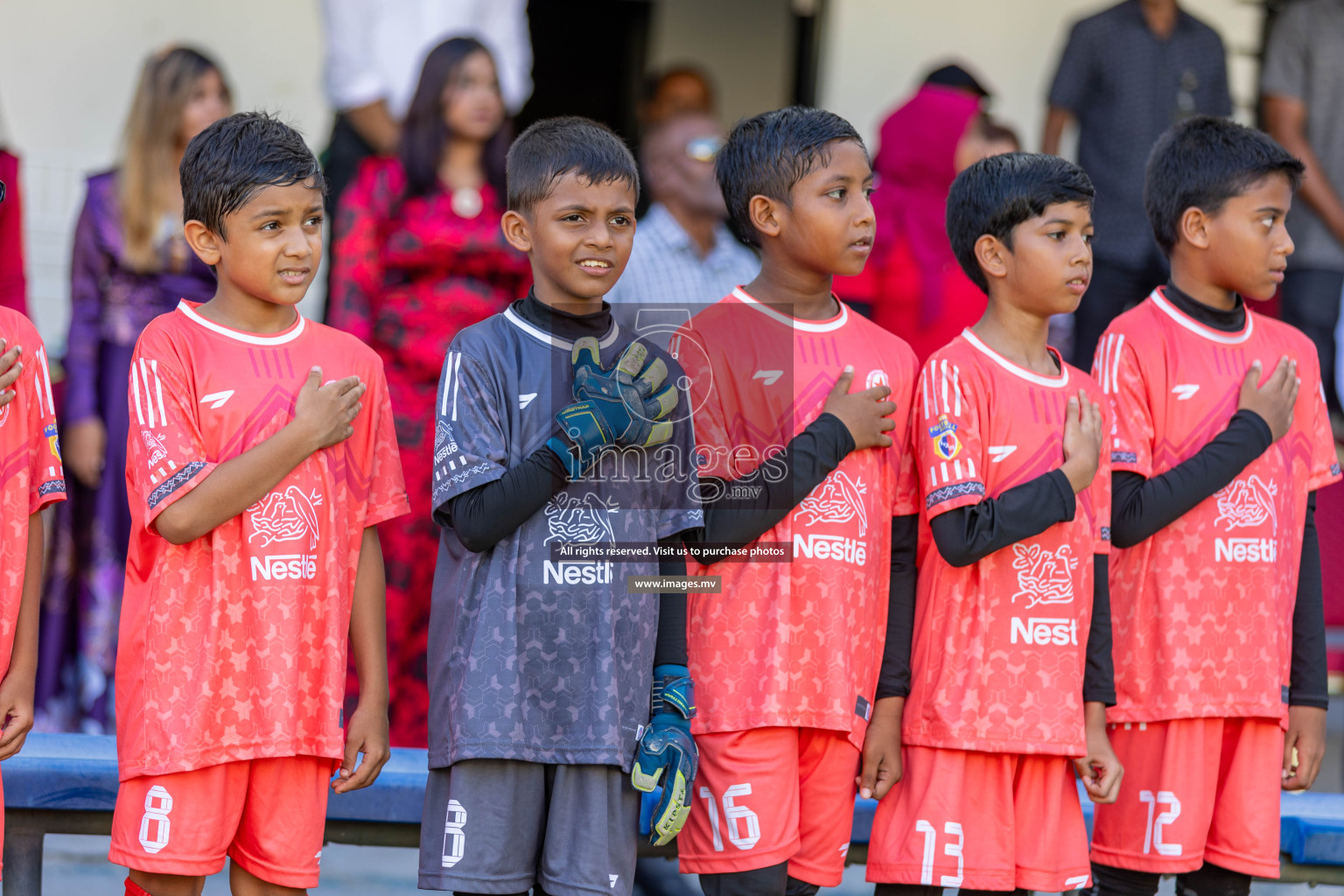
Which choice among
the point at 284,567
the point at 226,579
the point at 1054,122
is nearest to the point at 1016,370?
the point at 284,567

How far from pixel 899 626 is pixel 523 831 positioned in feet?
2.74

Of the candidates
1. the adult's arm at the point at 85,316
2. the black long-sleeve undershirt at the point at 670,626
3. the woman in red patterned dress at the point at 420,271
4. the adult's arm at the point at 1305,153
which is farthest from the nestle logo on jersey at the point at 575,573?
the adult's arm at the point at 1305,153

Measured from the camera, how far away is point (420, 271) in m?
4.11

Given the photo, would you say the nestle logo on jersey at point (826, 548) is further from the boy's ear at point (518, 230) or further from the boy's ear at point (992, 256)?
the boy's ear at point (518, 230)

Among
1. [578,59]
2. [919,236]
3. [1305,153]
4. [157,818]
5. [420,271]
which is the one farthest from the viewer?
[578,59]

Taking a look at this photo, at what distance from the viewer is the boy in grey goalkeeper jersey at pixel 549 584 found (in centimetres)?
251

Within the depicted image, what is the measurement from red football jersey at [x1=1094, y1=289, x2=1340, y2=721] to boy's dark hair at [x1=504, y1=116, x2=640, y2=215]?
1135mm

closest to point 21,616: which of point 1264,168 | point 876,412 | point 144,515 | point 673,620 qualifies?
point 144,515

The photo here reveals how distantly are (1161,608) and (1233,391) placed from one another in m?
0.48

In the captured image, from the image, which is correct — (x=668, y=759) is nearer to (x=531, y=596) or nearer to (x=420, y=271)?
(x=531, y=596)

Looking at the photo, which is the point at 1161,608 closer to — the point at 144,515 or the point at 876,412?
the point at 876,412

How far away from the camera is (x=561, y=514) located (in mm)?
2600

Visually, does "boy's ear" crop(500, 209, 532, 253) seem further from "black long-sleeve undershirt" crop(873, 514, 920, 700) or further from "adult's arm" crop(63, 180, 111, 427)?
"adult's arm" crop(63, 180, 111, 427)

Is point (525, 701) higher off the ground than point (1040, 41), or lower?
lower
